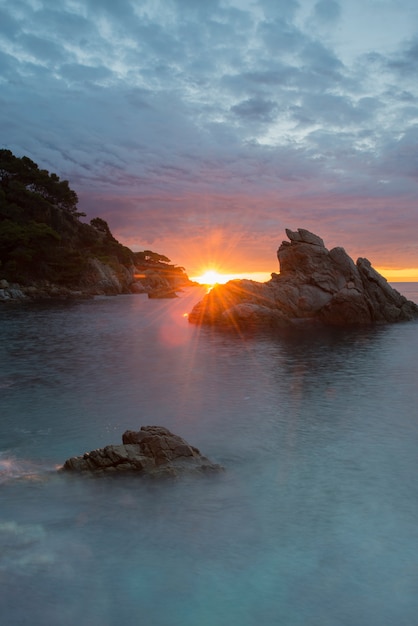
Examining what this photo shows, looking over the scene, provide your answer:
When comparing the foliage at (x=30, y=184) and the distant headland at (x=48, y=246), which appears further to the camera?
the foliage at (x=30, y=184)

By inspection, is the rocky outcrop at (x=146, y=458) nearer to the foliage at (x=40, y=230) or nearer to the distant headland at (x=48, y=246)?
the distant headland at (x=48, y=246)

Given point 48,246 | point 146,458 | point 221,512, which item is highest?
point 48,246

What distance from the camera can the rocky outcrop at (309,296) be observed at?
51.8 meters

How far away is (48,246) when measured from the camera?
94938 mm

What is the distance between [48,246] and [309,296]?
58.5 m

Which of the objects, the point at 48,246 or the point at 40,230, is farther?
the point at 48,246

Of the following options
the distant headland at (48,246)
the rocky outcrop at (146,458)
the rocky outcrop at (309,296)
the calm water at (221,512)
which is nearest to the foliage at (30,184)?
the distant headland at (48,246)

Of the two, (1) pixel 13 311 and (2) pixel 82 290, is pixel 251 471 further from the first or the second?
(2) pixel 82 290

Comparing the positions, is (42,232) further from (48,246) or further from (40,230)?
(48,246)

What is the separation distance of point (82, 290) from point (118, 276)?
25126 mm

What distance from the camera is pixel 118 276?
434 feet

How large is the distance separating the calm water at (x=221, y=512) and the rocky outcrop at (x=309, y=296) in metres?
27.9

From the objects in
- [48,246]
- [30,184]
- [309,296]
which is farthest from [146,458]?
[30,184]

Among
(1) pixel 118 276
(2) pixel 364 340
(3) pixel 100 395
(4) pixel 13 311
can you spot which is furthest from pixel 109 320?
(1) pixel 118 276
